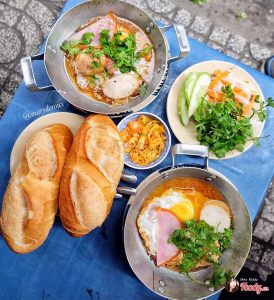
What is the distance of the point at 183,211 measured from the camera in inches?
92.0

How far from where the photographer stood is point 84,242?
2.43m

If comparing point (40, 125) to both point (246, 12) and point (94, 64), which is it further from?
point (246, 12)

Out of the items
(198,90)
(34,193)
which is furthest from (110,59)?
(34,193)

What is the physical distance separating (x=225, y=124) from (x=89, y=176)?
0.72 metres

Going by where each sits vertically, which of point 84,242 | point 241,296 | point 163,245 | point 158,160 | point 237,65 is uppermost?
point 237,65

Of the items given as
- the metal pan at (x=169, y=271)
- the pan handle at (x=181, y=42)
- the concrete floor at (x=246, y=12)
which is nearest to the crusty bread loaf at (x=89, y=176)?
the metal pan at (x=169, y=271)

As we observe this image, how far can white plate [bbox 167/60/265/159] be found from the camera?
2.38m

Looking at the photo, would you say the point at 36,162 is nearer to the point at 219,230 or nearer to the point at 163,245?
the point at 163,245

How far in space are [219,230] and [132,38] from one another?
112 cm

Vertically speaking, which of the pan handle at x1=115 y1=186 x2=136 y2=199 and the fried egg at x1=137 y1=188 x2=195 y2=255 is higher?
the pan handle at x1=115 y1=186 x2=136 y2=199

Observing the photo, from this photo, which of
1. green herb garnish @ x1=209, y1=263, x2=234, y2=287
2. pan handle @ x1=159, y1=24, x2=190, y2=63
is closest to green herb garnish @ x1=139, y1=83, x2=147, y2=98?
pan handle @ x1=159, y1=24, x2=190, y2=63

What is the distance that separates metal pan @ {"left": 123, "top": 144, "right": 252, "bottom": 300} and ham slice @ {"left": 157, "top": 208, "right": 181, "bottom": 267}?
96 mm

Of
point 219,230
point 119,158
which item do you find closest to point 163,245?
point 219,230

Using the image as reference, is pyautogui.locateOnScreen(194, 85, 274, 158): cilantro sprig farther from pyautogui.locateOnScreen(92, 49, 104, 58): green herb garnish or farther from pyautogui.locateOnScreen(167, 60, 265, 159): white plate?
pyautogui.locateOnScreen(92, 49, 104, 58): green herb garnish
